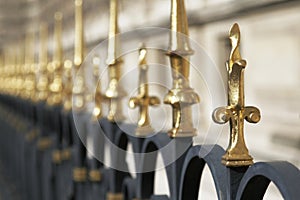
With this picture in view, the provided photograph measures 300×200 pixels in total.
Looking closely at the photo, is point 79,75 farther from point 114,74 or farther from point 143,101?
point 143,101

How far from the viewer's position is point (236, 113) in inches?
29.9

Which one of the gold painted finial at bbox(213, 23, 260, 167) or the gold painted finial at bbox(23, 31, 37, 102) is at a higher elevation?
the gold painted finial at bbox(23, 31, 37, 102)

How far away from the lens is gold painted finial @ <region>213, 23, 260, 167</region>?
0.74 m

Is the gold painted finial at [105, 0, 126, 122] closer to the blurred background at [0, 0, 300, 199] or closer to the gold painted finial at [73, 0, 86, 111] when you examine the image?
the blurred background at [0, 0, 300, 199]

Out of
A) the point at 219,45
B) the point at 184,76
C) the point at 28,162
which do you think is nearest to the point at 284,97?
the point at 219,45

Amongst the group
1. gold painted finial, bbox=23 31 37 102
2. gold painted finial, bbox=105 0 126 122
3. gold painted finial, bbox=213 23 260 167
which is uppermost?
gold painted finial, bbox=23 31 37 102

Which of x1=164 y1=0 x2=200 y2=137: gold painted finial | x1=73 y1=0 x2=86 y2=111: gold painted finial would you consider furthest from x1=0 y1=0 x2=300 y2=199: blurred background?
x1=164 y1=0 x2=200 y2=137: gold painted finial

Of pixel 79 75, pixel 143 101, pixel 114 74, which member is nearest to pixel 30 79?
pixel 79 75

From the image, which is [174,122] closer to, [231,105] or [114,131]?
[231,105]

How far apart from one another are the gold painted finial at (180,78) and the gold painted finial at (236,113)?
0.17 m

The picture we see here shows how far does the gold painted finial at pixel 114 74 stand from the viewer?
1336mm

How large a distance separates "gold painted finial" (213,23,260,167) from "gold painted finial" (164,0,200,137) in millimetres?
171

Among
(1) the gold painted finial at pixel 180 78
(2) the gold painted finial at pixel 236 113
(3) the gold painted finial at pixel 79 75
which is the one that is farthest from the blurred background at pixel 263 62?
(2) the gold painted finial at pixel 236 113

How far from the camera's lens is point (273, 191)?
171 centimetres
